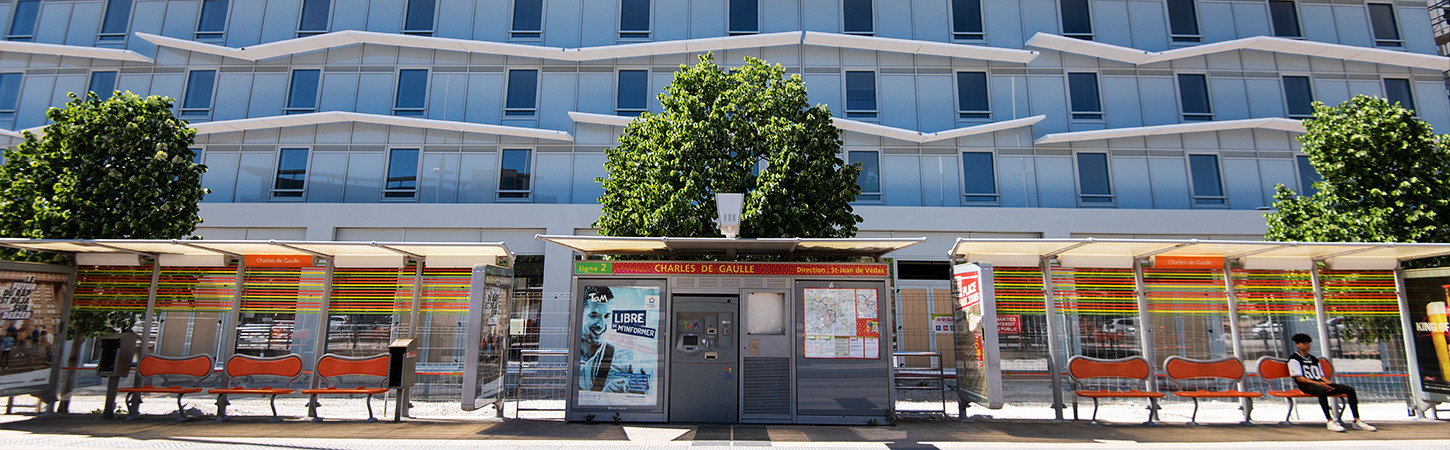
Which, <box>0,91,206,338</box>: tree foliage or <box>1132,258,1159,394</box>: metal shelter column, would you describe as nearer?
<box>1132,258,1159,394</box>: metal shelter column

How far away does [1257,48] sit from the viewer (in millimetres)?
22625

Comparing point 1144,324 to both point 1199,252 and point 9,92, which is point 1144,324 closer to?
point 1199,252

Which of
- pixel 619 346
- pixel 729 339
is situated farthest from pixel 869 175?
pixel 619 346

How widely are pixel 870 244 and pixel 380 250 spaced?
7865 mm

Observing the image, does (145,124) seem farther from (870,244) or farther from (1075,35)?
(1075,35)

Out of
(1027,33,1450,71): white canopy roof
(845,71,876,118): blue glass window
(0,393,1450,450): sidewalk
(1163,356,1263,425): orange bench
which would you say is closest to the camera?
(0,393,1450,450): sidewalk

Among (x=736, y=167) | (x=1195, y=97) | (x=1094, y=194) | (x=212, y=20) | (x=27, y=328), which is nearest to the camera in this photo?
(x=27, y=328)

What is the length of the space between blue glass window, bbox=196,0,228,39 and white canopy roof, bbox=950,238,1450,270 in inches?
1039

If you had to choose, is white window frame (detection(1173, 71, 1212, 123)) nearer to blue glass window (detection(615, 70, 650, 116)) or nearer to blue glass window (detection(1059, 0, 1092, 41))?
blue glass window (detection(1059, 0, 1092, 41))

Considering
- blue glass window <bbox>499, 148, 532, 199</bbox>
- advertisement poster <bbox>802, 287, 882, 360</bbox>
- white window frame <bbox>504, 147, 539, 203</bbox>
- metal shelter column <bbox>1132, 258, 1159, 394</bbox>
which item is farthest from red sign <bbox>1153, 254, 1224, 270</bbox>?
blue glass window <bbox>499, 148, 532, 199</bbox>

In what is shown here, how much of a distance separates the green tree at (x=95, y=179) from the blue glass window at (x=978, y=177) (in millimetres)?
21619

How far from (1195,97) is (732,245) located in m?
21.3

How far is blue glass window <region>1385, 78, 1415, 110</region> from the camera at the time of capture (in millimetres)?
22539

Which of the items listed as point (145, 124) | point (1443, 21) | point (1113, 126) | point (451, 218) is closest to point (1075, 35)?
point (1113, 126)
